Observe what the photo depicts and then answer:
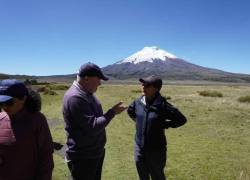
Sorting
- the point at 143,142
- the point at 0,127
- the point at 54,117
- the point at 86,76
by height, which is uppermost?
the point at 86,76

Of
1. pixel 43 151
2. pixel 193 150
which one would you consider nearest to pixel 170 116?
pixel 43 151

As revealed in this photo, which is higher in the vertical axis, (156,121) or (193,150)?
(156,121)

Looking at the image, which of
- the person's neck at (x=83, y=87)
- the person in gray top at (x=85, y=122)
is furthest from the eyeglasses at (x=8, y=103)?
the person's neck at (x=83, y=87)

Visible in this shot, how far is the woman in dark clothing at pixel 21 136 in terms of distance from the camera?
3.18 metres

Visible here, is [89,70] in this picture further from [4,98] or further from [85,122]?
[4,98]

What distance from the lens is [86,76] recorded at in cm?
452

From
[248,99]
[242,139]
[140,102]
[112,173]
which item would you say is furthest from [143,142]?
[248,99]

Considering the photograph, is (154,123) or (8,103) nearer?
(8,103)

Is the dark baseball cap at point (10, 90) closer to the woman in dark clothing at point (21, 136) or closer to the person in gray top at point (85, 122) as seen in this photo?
the woman in dark clothing at point (21, 136)

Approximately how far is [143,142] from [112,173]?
3.34 meters

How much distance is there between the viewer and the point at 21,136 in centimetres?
318

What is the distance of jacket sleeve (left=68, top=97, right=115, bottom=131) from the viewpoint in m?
4.33

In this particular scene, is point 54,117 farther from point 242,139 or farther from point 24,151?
point 24,151

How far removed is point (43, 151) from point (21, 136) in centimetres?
24
